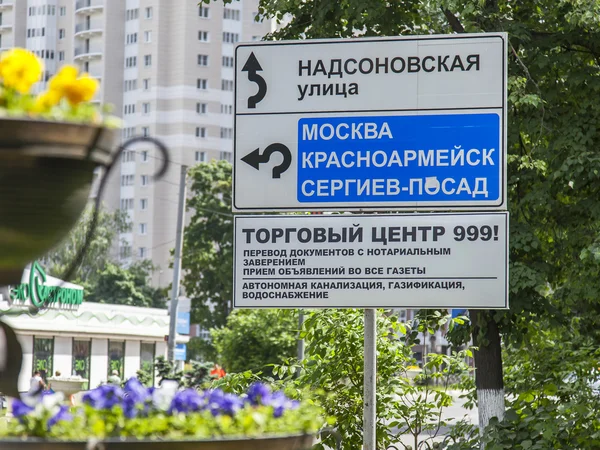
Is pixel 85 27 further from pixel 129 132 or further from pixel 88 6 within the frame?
pixel 129 132

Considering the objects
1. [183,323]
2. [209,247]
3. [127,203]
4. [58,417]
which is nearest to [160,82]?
[127,203]

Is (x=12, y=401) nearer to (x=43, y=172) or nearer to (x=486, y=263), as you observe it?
(x=43, y=172)

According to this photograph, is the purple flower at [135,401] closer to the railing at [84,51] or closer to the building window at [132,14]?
the building window at [132,14]

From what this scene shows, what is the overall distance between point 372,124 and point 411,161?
0.37 m

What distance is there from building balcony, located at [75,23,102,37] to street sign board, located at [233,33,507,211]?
104m

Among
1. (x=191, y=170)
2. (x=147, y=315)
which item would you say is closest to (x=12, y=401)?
(x=147, y=315)

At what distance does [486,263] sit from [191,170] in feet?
197

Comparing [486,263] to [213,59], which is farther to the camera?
[213,59]

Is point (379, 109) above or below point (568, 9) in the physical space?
below

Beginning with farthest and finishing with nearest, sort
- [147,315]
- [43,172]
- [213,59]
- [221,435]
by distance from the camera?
[213,59] → [147,315] → [221,435] → [43,172]

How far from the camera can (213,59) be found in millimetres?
105250

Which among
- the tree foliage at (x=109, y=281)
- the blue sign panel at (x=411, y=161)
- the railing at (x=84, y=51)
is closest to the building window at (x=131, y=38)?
the railing at (x=84, y=51)

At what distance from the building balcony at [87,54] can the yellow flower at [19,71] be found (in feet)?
355

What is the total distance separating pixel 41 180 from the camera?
8.13 ft
